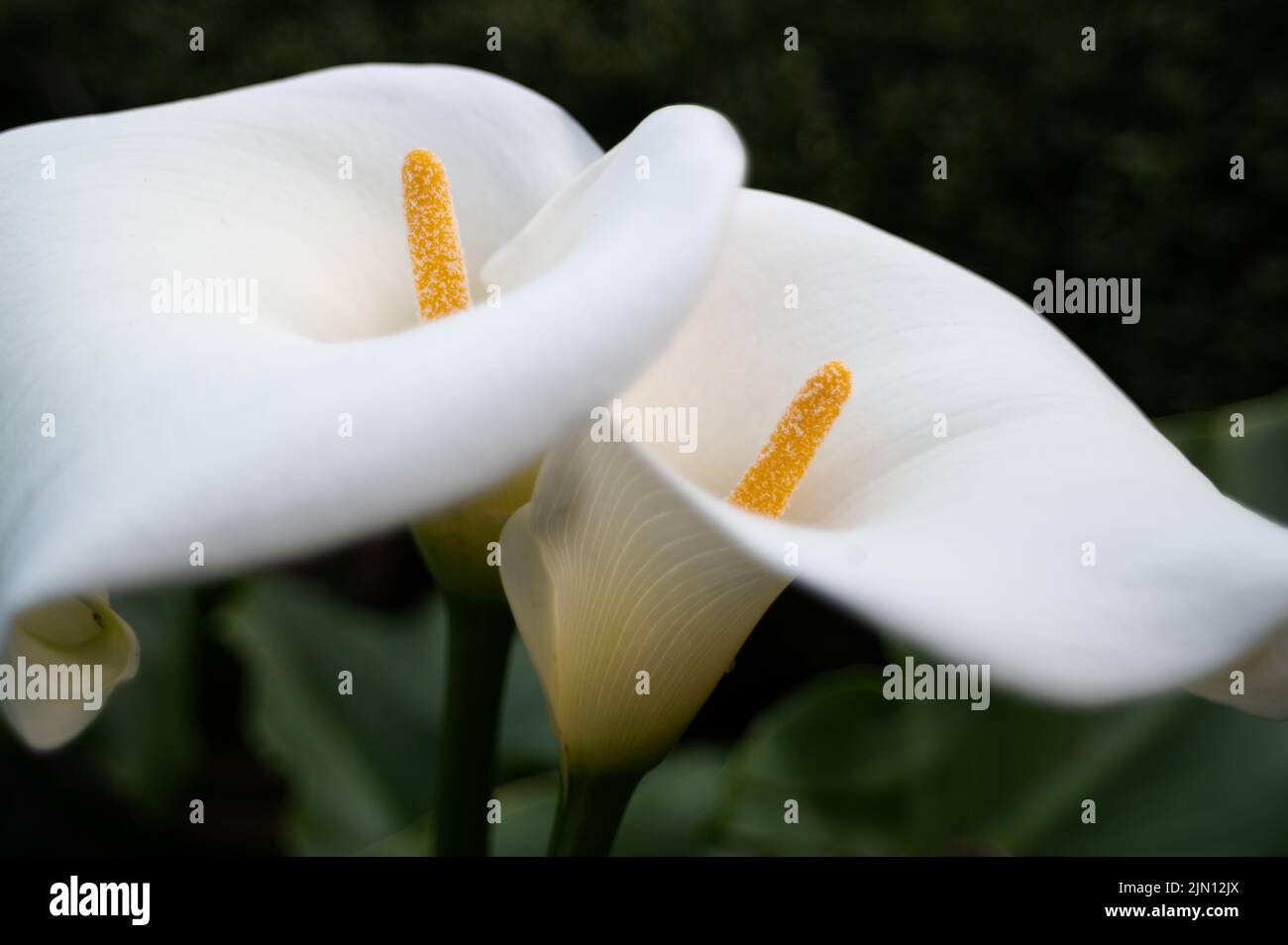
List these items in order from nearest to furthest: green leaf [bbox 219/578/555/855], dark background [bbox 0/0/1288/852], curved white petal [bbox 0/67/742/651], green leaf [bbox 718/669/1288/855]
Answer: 1. curved white petal [bbox 0/67/742/651]
2. green leaf [bbox 718/669/1288/855]
3. green leaf [bbox 219/578/555/855]
4. dark background [bbox 0/0/1288/852]

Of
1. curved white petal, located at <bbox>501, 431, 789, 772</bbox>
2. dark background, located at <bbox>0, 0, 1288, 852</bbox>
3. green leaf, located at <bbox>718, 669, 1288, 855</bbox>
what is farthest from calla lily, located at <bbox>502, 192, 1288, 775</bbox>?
dark background, located at <bbox>0, 0, 1288, 852</bbox>

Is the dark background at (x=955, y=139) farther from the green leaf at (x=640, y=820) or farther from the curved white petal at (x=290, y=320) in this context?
the curved white petal at (x=290, y=320)

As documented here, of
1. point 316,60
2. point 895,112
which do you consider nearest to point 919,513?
point 895,112

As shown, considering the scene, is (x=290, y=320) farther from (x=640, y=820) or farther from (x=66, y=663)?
(x=640, y=820)

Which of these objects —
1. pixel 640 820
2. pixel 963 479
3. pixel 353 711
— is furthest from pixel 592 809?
pixel 353 711

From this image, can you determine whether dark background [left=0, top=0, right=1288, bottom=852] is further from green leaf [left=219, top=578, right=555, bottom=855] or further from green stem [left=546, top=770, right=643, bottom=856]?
green stem [left=546, top=770, right=643, bottom=856]
